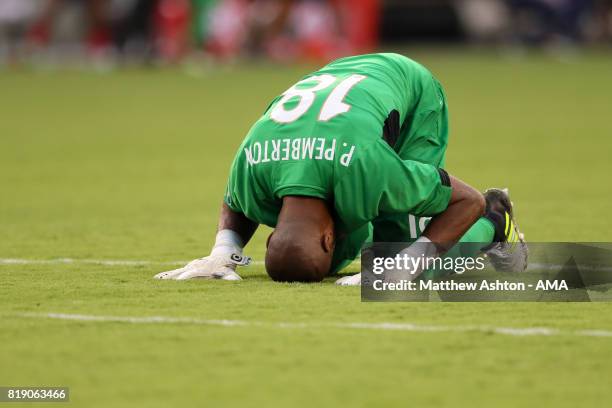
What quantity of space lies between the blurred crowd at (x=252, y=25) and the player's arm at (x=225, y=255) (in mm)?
24025

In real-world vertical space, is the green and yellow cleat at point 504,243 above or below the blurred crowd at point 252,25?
above

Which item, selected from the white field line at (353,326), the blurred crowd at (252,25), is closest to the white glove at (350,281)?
the white field line at (353,326)

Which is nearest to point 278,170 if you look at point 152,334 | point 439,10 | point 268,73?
point 152,334

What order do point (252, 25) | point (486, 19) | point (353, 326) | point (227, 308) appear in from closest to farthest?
point (353, 326), point (227, 308), point (252, 25), point (486, 19)

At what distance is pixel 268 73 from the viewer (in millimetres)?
28953

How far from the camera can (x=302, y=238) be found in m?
6.80

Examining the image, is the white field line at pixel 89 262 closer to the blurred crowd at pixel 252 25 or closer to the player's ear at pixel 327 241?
the player's ear at pixel 327 241

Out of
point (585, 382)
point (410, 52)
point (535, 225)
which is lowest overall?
point (410, 52)

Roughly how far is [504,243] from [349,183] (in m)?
1.26

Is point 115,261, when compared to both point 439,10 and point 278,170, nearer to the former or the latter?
point 278,170

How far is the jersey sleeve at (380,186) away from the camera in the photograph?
685 cm

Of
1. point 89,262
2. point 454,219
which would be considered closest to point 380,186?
point 454,219

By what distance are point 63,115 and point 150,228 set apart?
38.2 ft

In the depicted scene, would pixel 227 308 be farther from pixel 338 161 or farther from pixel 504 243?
pixel 504 243
